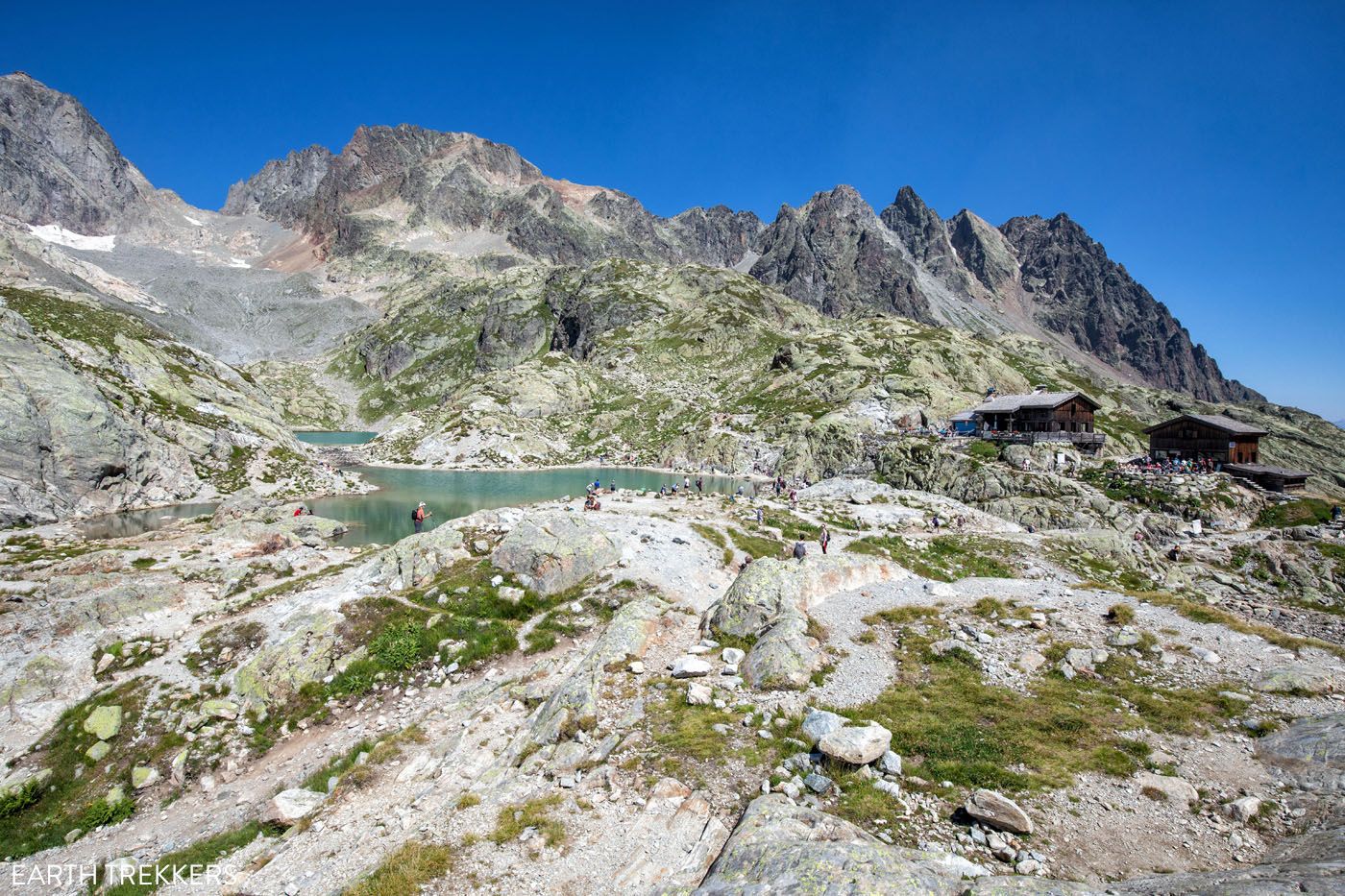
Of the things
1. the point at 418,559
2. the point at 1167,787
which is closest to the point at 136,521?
the point at 418,559

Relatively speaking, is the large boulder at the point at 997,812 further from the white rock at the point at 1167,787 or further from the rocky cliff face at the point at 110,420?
the rocky cliff face at the point at 110,420

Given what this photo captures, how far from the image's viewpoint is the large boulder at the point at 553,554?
1065 inches

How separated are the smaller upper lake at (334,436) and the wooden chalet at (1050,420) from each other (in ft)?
519

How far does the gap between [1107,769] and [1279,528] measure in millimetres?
60278

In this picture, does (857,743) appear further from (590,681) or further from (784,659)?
(590,681)

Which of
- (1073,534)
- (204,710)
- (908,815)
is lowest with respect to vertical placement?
(204,710)

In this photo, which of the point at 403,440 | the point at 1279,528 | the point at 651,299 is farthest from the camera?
the point at 651,299

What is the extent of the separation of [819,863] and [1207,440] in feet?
279

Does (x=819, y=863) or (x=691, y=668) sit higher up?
(x=819, y=863)

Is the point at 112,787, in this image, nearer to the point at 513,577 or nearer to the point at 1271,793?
the point at 513,577

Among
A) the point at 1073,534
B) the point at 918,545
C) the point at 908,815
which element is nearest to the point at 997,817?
the point at 908,815

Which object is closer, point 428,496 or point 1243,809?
point 1243,809

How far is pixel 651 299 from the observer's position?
19125cm

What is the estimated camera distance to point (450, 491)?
275 ft
